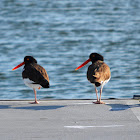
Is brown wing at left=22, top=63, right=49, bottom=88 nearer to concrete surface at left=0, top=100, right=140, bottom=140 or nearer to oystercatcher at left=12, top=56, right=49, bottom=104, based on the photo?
oystercatcher at left=12, top=56, right=49, bottom=104

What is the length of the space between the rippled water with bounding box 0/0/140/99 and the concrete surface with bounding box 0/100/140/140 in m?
7.26

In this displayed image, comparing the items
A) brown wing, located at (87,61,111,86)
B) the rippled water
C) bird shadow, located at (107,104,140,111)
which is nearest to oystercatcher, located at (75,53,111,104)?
brown wing, located at (87,61,111,86)

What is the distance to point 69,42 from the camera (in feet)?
91.7

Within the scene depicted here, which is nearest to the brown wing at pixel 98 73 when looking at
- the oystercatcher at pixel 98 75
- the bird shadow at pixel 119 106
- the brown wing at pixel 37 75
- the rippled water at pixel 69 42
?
the oystercatcher at pixel 98 75

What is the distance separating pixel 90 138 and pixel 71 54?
17471mm

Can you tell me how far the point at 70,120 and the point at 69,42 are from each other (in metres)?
19.9

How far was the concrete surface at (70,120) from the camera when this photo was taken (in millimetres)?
7238

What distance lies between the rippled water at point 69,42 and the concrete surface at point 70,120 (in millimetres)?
7264

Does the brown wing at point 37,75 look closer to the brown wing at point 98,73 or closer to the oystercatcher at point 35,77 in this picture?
the oystercatcher at point 35,77

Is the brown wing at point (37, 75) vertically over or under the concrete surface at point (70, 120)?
over

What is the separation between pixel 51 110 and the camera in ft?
29.3

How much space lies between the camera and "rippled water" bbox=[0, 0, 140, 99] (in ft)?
59.6

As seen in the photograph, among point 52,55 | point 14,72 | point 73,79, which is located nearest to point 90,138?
point 73,79

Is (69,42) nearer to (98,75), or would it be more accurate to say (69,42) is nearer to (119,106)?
(98,75)
